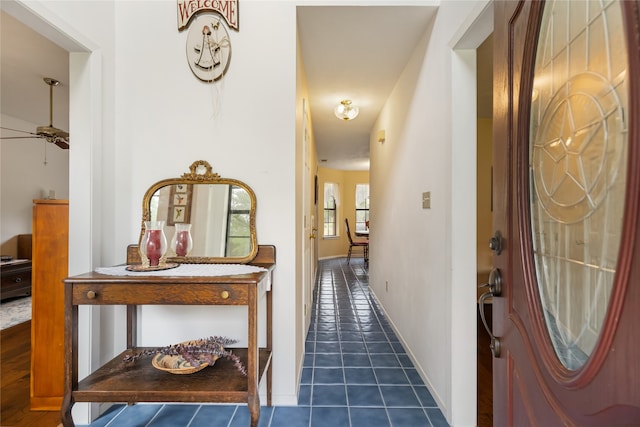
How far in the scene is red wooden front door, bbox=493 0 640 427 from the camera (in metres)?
→ 0.54

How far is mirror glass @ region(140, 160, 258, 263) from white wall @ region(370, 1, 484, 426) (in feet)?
3.74

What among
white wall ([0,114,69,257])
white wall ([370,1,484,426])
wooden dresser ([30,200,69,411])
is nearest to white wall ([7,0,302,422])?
wooden dresser ([30,200,69,411])

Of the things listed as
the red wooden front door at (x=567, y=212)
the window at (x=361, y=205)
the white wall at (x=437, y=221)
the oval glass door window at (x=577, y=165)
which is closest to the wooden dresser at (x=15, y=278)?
the white wall at (x=437, y=221)

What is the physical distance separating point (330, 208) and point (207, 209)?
23.0 feet

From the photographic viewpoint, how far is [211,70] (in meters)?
1.91

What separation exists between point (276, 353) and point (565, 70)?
187 centimetres

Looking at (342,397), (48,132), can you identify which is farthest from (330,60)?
(48,132)

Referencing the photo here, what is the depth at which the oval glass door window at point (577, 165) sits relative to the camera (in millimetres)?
589

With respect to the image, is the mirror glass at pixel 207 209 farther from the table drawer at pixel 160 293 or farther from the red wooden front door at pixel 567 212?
the red wooden front door at pixel 567 212

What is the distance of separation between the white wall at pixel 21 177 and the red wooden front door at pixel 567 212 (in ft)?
19.6

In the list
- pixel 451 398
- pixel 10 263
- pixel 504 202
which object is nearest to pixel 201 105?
pixel 504 202

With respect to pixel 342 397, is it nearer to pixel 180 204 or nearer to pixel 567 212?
pixel 180 204

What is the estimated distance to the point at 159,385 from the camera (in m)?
1.42

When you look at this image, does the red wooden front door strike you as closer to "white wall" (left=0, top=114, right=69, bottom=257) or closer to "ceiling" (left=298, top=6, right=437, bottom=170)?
"ceiling" (left=298, top=6, right=437, bottom=170)
